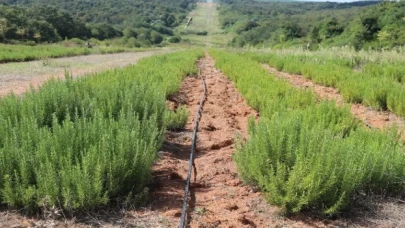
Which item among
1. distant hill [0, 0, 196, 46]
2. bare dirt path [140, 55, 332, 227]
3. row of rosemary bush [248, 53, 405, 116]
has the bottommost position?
bare dirt path [140, 55, 332, 227]

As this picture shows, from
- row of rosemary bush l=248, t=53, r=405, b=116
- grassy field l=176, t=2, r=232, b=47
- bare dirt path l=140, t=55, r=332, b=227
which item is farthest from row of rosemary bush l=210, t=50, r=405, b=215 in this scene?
grassy field l=176, t=2, r=232, b=47

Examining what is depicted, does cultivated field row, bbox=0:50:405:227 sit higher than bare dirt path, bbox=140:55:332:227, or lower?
higher

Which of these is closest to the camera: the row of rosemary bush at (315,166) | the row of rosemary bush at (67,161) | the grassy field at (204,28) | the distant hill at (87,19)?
the row of rosemary bush at (67,161)

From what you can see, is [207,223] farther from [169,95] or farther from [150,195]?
[169,95]

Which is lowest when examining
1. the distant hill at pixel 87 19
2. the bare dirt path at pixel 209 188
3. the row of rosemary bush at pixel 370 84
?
the bare dirt path at pixel 209 188

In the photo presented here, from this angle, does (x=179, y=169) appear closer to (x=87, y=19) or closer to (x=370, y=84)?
(x=370, y=84)

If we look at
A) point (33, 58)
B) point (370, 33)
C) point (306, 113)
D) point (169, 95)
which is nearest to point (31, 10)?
point (33, 58)

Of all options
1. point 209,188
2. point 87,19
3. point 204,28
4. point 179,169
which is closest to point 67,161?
point 209,188

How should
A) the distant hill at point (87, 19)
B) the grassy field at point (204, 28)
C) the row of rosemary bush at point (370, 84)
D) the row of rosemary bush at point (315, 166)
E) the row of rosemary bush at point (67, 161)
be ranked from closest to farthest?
the row of rosemary bush at point (67, 161) → the row of rosemary bush at point (315, 166) → the row of rosemary bush at point (370, 84) → the distant hill at point (87, 19) → the grassy field at point (204, 28)

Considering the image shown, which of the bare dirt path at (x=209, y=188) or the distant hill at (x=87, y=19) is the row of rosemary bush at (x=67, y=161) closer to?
the bare dirt path at (x=209, y=188)

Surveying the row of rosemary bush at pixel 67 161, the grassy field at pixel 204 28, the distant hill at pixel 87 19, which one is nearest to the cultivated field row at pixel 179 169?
the row of rosemary bush at pixel 67 161

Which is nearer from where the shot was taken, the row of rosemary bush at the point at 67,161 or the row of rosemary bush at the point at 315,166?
the row of rosemary bush at the point at 67,161

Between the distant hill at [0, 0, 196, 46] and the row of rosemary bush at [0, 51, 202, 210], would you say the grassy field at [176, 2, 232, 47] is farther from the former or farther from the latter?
the row of rosemary bush at [0, 51, 202, 210]

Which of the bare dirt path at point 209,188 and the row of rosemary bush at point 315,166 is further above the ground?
the row of rosemary bush at point 315,166
